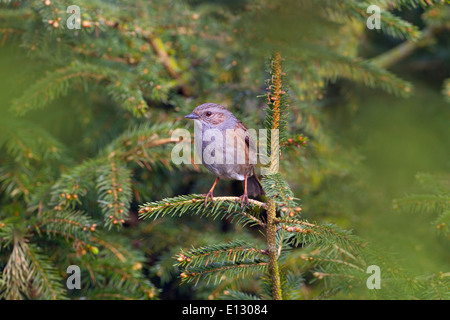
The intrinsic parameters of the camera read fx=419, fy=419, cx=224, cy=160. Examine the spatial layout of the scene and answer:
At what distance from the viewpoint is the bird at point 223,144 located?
9.57 feet

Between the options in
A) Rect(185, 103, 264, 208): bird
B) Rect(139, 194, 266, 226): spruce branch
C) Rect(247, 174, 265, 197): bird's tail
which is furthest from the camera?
Rect(247, 174, 265, 197): bird's tail

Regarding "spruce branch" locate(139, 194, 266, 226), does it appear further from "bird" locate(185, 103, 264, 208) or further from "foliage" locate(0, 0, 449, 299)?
"bird" locate(185, 103, 264, 208)

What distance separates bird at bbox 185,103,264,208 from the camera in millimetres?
2918

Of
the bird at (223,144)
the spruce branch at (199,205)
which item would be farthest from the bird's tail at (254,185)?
the spruce branch at (199,205)

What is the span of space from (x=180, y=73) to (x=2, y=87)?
153 cm

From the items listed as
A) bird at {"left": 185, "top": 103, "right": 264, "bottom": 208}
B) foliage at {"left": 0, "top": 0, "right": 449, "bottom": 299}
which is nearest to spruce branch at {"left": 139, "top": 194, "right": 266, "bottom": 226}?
foliage at {"left": 0, "top": 0, "right": 449, "bottom": 299}

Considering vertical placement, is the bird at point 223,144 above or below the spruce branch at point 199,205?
above

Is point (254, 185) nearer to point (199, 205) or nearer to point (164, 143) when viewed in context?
point (164, 143)

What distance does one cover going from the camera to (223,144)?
2.96 meters

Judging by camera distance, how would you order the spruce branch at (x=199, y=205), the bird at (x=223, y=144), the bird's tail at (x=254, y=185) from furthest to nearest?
the bird's tail at (x=254, y=185)
the bird at (x=223, y=144)
the spruce branch at (x=199, y=205)

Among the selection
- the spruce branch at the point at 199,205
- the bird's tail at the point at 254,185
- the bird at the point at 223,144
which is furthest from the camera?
the bird's tail at the point at 254,185

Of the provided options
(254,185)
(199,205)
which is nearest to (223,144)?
(254,185)

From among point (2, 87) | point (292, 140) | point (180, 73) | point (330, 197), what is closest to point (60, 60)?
point (2, 87)

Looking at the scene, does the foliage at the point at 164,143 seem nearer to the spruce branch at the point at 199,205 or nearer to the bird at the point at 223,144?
the spruce branch at the point at 199,205
